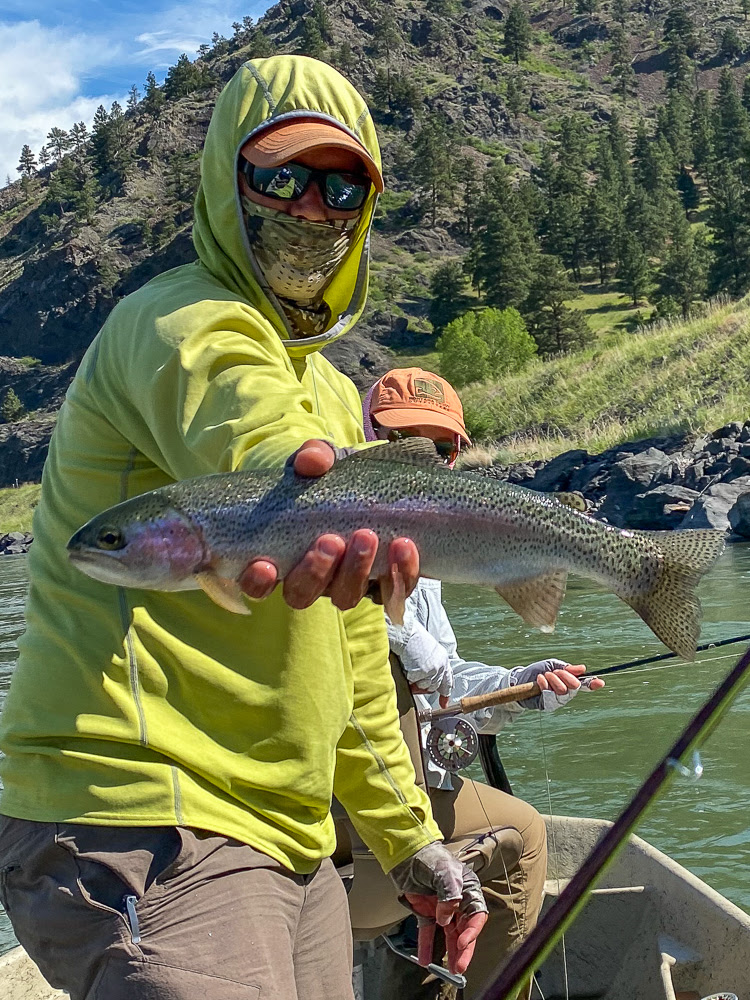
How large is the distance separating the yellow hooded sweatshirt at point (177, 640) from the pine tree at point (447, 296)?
261 ft

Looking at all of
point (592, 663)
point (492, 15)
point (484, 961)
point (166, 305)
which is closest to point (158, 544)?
point (166, 305)

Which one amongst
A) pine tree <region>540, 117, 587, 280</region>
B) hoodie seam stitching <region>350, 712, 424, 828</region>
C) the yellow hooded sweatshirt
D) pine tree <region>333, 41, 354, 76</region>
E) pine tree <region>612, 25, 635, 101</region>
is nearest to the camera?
the yellow hooded sweatshirt

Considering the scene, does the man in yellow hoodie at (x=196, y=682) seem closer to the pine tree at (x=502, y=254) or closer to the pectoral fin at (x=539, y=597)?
the pectoral fin at (x=539, y=597)

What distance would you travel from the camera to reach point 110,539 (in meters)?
1.75

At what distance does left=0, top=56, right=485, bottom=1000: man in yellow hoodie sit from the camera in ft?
5.90

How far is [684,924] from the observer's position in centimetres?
438

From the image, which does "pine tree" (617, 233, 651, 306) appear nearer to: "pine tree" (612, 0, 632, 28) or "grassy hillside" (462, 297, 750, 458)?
"grassy hillside" (462, 297, 750, 458)

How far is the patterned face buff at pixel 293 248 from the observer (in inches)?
91.7

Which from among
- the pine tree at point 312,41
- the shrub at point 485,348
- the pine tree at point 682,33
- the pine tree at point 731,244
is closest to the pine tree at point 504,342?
the shrub at point 485,348

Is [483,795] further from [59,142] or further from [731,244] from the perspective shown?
[59,142]

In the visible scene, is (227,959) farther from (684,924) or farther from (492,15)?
(492,15)

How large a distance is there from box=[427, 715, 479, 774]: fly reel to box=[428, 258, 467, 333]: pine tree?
77503 millimetres

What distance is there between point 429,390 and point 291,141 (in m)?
2.88

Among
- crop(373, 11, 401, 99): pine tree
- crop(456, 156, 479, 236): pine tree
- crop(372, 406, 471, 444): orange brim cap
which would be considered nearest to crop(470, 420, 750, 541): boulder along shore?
crop(372, 406, 471, 444): orange brim cap
